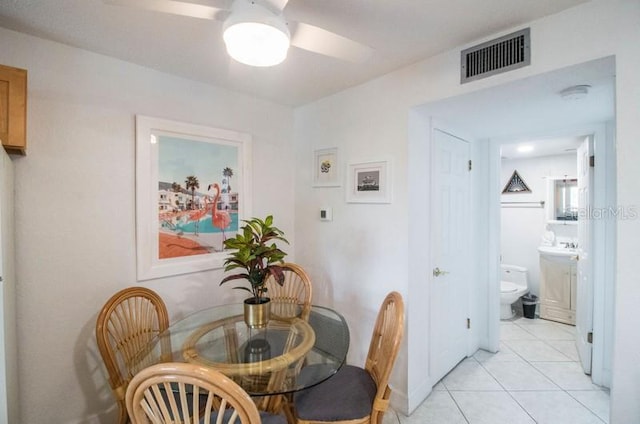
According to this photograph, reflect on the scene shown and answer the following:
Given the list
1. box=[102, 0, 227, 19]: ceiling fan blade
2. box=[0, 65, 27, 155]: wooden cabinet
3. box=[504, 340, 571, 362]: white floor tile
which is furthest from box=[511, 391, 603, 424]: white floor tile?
box=[0, 65, 27, 155]: wooden cabinet

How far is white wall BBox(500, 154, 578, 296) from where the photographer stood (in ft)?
12.5

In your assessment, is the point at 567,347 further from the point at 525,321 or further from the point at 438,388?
the point at 438,388

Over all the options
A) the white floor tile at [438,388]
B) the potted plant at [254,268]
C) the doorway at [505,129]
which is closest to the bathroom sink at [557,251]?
the doorway at [505,129]

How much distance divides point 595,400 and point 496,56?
8.18 ft

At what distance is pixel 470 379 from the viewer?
2.42 m

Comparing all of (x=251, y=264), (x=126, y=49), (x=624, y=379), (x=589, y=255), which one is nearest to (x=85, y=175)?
(x=126, y=49)

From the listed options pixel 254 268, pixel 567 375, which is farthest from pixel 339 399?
pixel 567 375

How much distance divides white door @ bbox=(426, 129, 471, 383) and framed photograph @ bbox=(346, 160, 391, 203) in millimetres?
390

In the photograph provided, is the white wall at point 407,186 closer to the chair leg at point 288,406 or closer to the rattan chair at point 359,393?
the rattan chair at point 359,393

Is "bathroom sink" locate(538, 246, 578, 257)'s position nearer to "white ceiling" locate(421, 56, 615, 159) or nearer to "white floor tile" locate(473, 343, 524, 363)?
"white floor tile" locate(473, 343, 524, 363)

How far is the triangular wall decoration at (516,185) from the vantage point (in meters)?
4.05

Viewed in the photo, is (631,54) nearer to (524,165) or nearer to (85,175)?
(85,175)

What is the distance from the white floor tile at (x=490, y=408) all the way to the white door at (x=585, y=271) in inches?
34.3

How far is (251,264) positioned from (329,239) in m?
1.05
